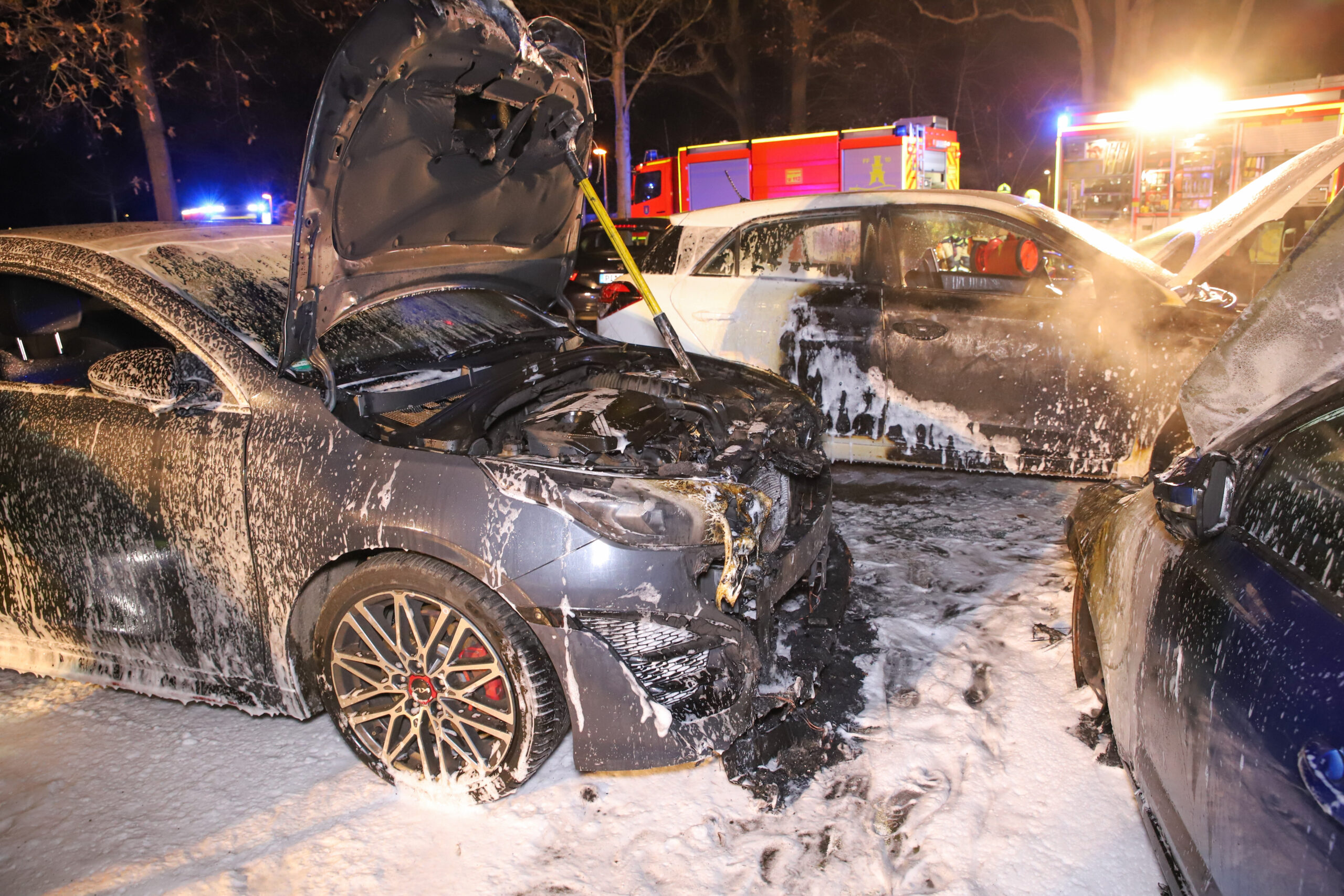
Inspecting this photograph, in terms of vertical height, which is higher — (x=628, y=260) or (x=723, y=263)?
(x=723, y=263)

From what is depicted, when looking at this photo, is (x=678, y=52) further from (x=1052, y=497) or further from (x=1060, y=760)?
(x=1060, y=760)

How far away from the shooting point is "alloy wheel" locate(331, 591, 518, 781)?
2348 mm

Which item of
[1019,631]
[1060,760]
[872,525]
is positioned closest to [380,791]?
[1060,760]

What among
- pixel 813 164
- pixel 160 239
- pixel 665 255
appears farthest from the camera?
pixel 813 164

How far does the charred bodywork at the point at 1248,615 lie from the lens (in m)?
1.32

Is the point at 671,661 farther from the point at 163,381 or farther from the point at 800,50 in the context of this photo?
the point at 800,50

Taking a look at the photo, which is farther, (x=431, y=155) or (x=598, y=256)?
(x=598, y=256)

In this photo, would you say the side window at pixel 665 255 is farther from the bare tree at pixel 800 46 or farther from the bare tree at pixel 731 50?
the bare tree at pixel 731 50

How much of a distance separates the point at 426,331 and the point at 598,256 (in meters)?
6.50

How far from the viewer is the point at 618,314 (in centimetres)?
550

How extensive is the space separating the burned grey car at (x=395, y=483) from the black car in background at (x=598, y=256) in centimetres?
512

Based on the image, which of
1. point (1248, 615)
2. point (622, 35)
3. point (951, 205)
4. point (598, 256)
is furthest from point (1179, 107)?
point (1248, 615)

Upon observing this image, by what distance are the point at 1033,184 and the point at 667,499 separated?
4059cm

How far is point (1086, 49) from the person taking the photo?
18.2 m
